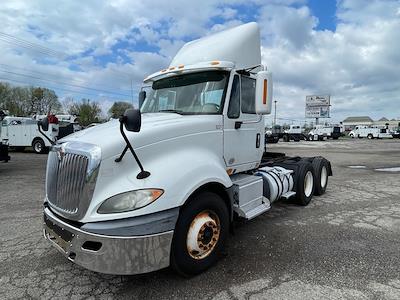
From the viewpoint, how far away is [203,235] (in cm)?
357

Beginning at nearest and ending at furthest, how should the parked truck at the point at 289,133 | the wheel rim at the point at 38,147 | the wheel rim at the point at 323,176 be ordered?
the wheel rim at the point at 323,176
the wheel rim at the point at 38,147
the parked truck at the point at 289,133

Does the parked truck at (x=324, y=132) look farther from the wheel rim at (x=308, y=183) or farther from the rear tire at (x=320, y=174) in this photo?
the wheel rim at (x=308, y=183)

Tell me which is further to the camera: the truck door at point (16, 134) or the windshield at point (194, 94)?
the truck door at point (16, 134)

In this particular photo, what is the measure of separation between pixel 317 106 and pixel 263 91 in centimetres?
7507

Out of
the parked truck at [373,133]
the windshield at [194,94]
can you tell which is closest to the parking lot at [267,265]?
the windshield at [194,94]

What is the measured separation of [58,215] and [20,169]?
11146mm

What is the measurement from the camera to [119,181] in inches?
121

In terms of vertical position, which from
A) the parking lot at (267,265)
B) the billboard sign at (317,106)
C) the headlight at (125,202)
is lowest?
the parking lot at (267,265)

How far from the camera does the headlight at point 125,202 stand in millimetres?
2953

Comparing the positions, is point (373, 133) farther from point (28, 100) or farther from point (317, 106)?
point (28, 100)

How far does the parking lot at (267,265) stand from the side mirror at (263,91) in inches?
80.4

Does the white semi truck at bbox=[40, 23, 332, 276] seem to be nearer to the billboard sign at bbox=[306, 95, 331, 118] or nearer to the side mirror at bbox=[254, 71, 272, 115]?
the side mirror at bbox=[254, 71, 272, 115]

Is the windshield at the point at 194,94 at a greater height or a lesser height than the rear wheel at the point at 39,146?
greater

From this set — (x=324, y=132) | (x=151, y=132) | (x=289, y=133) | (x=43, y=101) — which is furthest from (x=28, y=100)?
(x=151, y=132)
